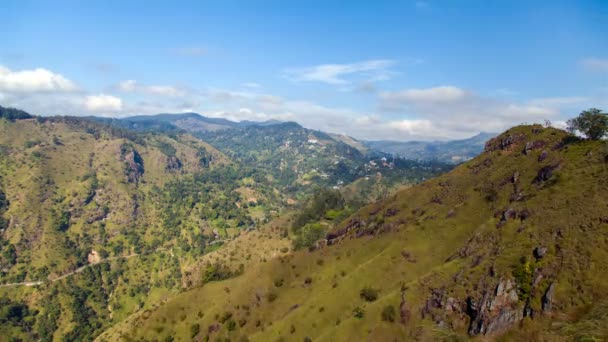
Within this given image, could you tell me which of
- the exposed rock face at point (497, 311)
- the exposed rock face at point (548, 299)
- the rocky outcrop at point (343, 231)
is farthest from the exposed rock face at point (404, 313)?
the rocky outcrop at point (343, 231)

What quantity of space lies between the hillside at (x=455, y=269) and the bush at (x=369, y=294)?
271mm

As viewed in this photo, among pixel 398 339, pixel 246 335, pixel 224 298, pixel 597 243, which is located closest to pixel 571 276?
pixel 597 243

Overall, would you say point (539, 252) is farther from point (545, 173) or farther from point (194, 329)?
point (194, 329)

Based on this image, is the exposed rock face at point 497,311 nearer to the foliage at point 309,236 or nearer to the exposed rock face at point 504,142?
the exposed rock face at point 504,142

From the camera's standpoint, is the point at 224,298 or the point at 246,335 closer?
the point at 246,335

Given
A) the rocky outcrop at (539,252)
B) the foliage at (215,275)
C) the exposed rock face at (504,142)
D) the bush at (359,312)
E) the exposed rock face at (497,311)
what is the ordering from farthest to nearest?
the foliage at (215,275), the exposed rock face at (504,142), the bush at (359,312), the rocky outcrop at (539,252), the exposed rock face at (497,311)

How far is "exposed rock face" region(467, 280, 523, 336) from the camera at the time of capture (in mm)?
60281

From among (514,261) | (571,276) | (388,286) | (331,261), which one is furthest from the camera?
(331,261)

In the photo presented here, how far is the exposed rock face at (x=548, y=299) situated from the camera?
56781 millimetres

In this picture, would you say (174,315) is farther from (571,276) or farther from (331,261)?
(571,276)

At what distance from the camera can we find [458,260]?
78.8 m

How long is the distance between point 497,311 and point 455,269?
14714 mm

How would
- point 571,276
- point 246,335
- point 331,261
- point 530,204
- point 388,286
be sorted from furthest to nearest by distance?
point 331,261
point 246,335
point 388,286
point 530,204
point 571,276

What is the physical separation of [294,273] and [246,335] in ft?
87.0
